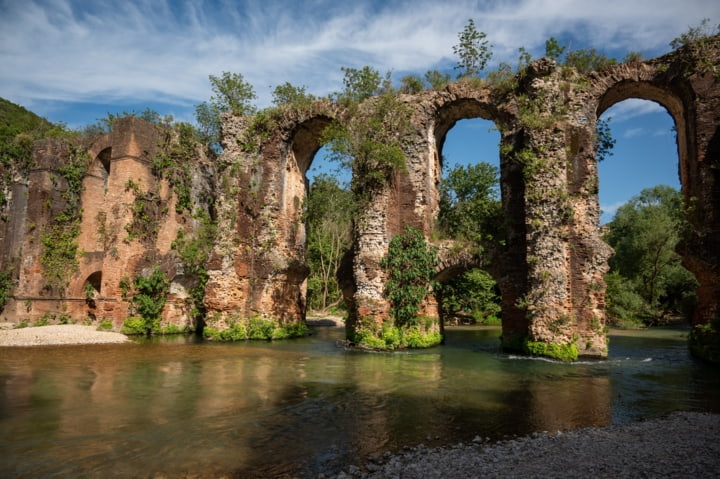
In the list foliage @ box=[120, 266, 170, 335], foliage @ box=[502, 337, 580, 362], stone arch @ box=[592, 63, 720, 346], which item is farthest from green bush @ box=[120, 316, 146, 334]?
stone arch @ box=[592, 63, 720, 346]

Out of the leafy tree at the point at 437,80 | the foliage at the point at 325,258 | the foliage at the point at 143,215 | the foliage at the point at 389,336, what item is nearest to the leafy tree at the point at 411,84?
the leafy tree at the point at 437,80

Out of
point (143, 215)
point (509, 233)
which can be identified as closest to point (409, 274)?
point (509, 233)

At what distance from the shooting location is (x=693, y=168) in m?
12.5

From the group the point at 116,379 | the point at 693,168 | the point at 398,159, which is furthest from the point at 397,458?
the point at 693,168

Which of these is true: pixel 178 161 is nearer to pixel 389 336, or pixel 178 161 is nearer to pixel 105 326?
pixel 105 326

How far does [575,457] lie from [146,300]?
18392 mm

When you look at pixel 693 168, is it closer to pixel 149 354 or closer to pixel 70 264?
pixel 149 354

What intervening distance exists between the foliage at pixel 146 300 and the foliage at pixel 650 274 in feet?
71.9

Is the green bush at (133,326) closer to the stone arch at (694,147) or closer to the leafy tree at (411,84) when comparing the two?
the leafy tree at (411,84)

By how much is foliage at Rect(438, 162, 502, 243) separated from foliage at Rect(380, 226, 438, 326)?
1207 millimetres

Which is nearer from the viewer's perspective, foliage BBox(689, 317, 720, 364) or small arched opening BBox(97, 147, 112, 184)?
foliage BBox(689, 317, 720, 364)

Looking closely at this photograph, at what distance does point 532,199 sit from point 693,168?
A: 427cm

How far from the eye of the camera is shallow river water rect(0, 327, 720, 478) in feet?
16.3

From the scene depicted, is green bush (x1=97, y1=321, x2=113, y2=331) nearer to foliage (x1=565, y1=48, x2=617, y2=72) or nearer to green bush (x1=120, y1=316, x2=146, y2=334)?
green bush (x1=120, y1=316, x2=146, y2=334)
